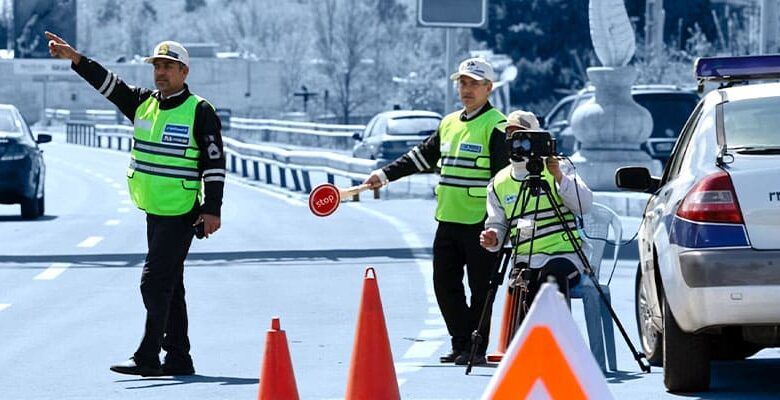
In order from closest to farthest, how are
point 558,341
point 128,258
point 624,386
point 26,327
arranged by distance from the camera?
1. point 558,341
2. point 624,386
3. point 26,327
4. point 128,258

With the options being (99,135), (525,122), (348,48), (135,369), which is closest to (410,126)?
(135,369)

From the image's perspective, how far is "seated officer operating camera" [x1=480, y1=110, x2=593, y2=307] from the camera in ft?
32.8

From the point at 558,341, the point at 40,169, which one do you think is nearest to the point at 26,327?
the point at 558,341

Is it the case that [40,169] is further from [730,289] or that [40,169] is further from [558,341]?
[558,341]

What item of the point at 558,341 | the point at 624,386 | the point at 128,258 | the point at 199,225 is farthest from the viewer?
the point at 128,258

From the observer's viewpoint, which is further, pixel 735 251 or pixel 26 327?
pixel 26 327

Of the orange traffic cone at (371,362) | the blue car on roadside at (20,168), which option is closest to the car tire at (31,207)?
the blue car on roadside at (20,168)

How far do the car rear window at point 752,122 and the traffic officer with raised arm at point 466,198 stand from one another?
1818 millimetres

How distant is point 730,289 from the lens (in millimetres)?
8602

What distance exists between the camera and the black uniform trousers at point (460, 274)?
11.0 meters

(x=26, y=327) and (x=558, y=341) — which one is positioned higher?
(x=558, y=341)

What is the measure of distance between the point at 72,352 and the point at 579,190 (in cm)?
340

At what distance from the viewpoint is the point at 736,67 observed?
977 cm

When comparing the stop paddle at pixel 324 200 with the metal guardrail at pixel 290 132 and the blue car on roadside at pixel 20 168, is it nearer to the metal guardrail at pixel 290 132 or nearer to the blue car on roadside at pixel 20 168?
the blue car on roadside at pixel 20 168
